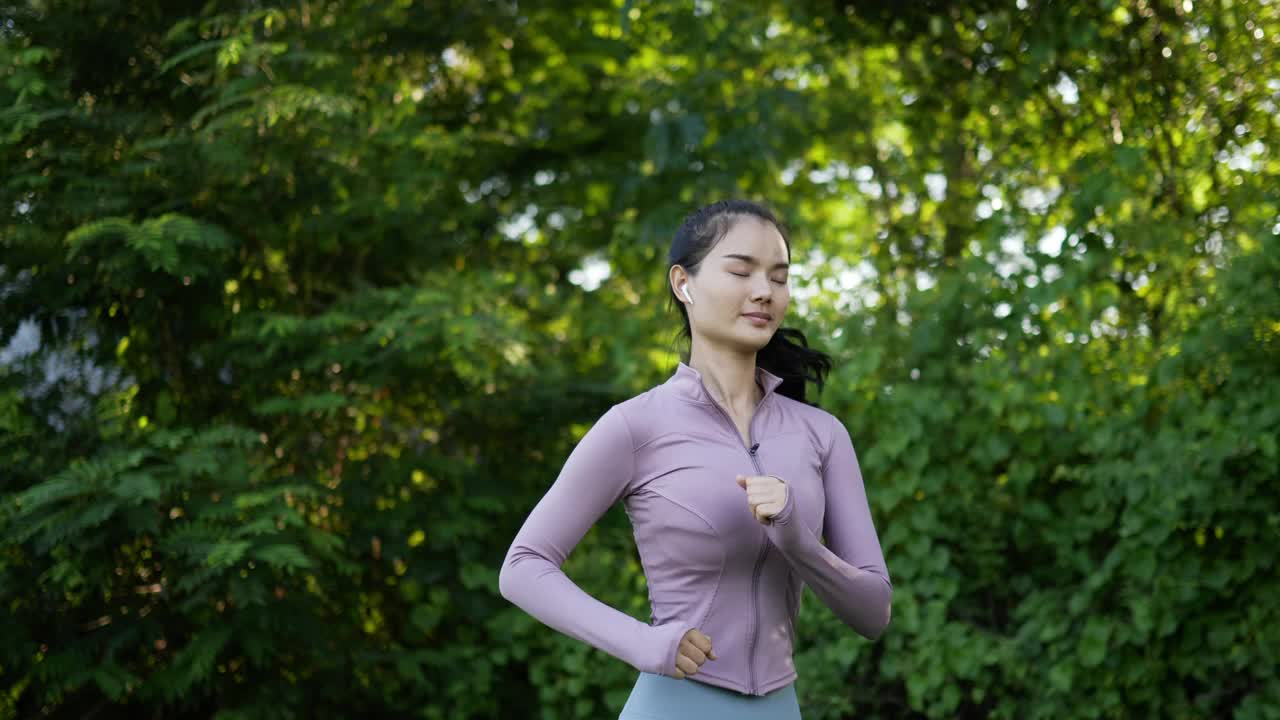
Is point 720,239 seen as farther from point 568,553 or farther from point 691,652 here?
point 691,652

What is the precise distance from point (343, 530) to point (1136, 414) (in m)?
3.38

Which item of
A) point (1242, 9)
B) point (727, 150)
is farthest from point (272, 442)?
point (1242, 9)

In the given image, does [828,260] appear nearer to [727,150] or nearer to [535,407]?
[727,150]

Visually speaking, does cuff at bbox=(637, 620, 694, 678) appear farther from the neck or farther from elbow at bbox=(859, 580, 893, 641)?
the neck

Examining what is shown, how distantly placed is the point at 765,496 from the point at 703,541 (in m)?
0.20

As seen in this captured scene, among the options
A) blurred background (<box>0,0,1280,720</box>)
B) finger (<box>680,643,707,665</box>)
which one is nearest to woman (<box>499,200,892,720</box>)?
finger (<box>680,643,707,665</box>)

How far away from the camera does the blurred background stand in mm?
4195

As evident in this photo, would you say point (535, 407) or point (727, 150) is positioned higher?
point (727, 150)

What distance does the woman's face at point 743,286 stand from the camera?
6.39 feet

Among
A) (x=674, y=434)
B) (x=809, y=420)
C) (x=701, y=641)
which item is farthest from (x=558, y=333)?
(x=701, y=641)

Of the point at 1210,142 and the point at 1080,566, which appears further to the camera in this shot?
the point at 1210,142

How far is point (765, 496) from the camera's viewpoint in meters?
1.67

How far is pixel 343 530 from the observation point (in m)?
5.45

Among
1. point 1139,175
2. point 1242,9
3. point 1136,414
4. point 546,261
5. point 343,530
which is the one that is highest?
point 1242,9
